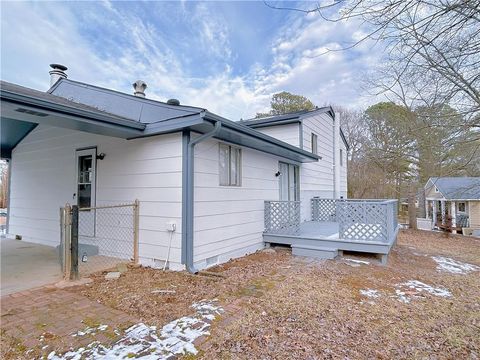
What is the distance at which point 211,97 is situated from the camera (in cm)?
1452

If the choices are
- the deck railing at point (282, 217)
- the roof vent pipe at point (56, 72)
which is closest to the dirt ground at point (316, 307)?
the deck railing at point (282, 217)

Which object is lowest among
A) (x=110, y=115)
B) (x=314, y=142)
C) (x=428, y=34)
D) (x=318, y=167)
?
(x=318, y=167)

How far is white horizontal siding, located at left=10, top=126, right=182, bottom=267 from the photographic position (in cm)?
504

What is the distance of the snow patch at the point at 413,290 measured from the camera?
4089mm

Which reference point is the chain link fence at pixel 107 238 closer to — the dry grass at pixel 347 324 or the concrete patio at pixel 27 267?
the concrete patio at pixel 27 267

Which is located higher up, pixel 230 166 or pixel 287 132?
pixel 287 132

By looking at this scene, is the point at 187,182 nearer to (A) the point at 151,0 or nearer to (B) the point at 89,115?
(B) the point at 89,115

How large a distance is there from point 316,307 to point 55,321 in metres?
3.01

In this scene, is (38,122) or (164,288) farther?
(38,122)

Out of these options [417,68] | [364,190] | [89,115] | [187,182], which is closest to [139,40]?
[89,115]

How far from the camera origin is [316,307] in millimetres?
3492

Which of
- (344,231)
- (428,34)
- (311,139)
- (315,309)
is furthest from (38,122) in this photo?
(311,139)

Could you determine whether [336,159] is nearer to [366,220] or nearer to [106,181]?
[366,220]

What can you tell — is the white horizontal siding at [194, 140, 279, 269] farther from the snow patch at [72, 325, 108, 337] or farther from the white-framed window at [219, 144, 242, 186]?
the snow patch at [72, 325, 108, 337]
